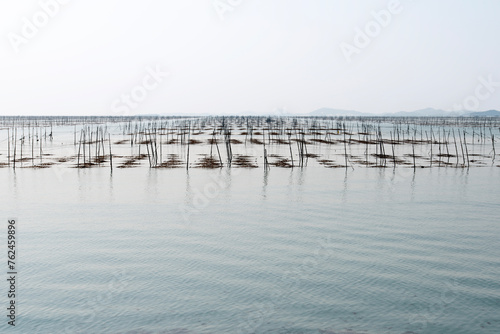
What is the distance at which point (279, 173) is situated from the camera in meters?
19.3

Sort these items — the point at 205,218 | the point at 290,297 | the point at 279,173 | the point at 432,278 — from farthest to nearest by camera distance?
the point at 279,173 → the point at 205,218 → the point at 432,278 → the point at 290,297

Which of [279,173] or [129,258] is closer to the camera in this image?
[129,258]

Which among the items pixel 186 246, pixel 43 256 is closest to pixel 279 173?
pixel 186 246

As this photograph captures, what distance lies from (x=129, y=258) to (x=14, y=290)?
6.44 feet

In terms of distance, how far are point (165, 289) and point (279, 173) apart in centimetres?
1299

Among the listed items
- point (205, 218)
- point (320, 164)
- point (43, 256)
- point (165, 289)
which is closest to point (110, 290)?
point (165, 289)

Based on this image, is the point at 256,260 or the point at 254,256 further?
the point at 254,256

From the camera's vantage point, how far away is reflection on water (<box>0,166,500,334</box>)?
18.9ft

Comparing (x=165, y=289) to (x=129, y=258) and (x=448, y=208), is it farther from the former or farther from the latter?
(x=448, y=208)

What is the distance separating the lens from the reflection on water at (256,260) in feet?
18.9

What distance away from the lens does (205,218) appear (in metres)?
11.3

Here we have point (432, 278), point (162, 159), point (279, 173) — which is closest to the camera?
point (432, 278)

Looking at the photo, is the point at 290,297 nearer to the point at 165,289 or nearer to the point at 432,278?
the point at 165,289

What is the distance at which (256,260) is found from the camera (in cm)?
796
